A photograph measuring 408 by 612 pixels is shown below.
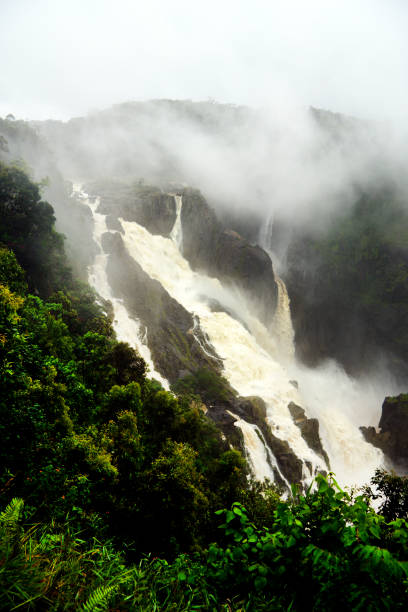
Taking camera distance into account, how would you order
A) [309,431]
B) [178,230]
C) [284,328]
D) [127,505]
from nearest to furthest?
[127,505], [309,431], [178,230], [284,328]

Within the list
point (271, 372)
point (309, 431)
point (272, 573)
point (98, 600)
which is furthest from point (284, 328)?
point (98, 600)

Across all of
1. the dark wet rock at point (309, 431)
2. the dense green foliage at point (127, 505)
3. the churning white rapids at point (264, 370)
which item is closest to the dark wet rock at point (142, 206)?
the churning white rapids at point (264, 370)

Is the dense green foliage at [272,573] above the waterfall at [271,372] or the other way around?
the other way around

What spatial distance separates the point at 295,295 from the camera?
2366 inches

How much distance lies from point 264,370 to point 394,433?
56.2 ft

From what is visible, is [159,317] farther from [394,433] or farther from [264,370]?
[394,433]

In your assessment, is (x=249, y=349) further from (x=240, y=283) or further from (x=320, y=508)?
(x=320, y=508)

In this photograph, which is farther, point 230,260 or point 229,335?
point 230,260

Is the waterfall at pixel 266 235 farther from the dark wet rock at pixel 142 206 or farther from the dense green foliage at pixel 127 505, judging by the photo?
the dense green foliage at pixel 127 505

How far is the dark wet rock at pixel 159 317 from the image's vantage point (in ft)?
98.0

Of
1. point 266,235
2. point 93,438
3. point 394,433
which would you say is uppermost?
point 266,235

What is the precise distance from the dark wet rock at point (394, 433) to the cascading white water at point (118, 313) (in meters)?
25.4

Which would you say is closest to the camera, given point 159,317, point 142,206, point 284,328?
point 159,317

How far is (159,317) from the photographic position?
33531mm
